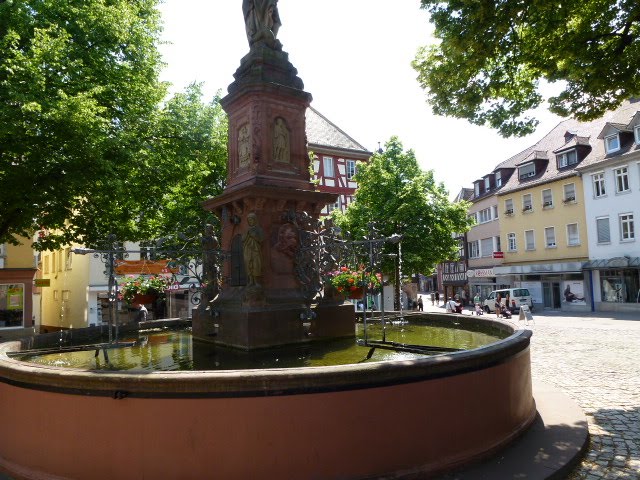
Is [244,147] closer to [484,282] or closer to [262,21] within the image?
[262,21]

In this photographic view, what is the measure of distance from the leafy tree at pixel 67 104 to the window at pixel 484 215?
37575mm

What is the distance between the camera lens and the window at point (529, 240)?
130 feet

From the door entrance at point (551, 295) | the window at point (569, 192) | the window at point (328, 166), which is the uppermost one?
the window at point (328, 166)

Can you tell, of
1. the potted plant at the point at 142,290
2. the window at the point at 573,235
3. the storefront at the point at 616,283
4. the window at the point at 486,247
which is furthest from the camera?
the window at the point at 486,247

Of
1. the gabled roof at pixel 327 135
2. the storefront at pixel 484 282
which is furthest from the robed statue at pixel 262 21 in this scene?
the storefront at pixel 484 282

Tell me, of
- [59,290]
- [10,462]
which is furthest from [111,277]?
[59,290]

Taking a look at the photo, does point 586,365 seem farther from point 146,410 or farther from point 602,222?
point 602,222

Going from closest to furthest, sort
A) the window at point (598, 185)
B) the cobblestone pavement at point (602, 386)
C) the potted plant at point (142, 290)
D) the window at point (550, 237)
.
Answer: the cobblestone pavement at point (602, 386) → the potted plant at point (142, 290) → the window at point (598, 185) → the window at point (550, 237)


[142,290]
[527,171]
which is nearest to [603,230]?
[527,171]

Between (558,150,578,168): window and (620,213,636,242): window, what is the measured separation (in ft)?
20.1

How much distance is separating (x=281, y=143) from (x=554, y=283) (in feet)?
114

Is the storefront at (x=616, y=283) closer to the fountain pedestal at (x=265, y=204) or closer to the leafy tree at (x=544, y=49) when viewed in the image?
the leafy tree at (x=544, y=49)

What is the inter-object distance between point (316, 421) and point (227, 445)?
29.5 inches

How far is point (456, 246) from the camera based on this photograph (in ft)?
99.6
